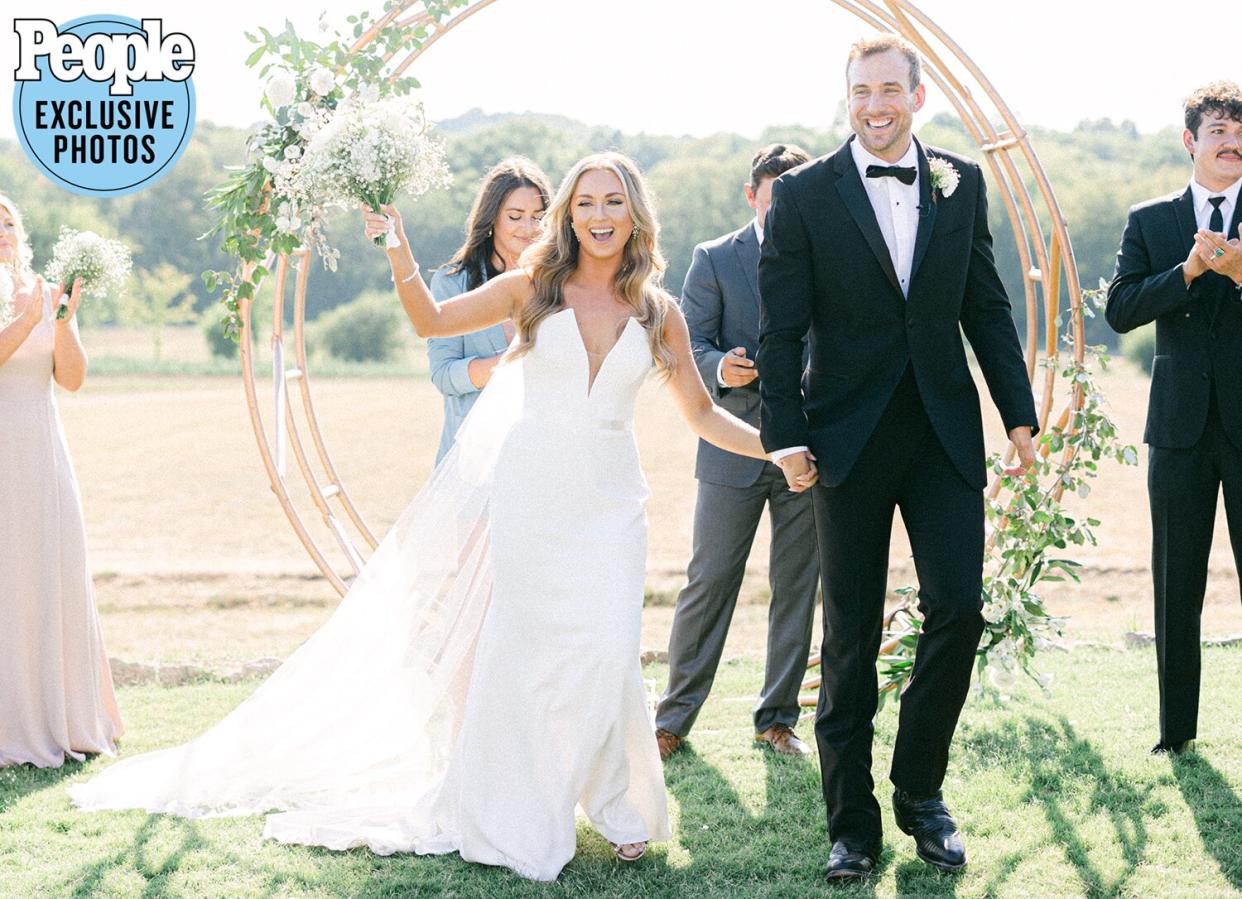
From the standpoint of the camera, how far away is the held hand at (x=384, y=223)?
3768 millimetres

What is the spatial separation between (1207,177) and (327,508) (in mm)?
3853

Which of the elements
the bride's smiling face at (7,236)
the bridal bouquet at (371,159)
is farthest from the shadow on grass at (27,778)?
the bridal bouquet at (371,159)

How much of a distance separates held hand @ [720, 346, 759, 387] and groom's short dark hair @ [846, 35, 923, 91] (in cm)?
106

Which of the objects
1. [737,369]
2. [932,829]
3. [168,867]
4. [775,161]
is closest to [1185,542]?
[932,829]

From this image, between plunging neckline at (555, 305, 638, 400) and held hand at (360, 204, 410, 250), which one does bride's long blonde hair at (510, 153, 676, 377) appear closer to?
plunging neckline at (555, 305, 638, 400)

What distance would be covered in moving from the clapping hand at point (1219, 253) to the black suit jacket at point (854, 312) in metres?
1.06

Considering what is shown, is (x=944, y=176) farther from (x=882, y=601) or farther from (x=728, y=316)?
(x=728, y=316)

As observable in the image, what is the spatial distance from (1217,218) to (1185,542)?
1.14 m

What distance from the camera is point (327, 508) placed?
6.11 meters

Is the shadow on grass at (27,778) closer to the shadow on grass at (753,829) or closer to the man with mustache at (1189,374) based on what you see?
the shadow on grass at (753,829)

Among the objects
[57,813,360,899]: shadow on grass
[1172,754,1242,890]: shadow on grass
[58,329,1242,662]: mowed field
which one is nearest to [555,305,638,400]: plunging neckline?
[58,329,1242,662]: mowed field

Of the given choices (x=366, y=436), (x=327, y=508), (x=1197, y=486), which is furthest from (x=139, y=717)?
(x=366, y=436)

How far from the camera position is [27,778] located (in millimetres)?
4957

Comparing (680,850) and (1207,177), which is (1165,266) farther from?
(680,850)
